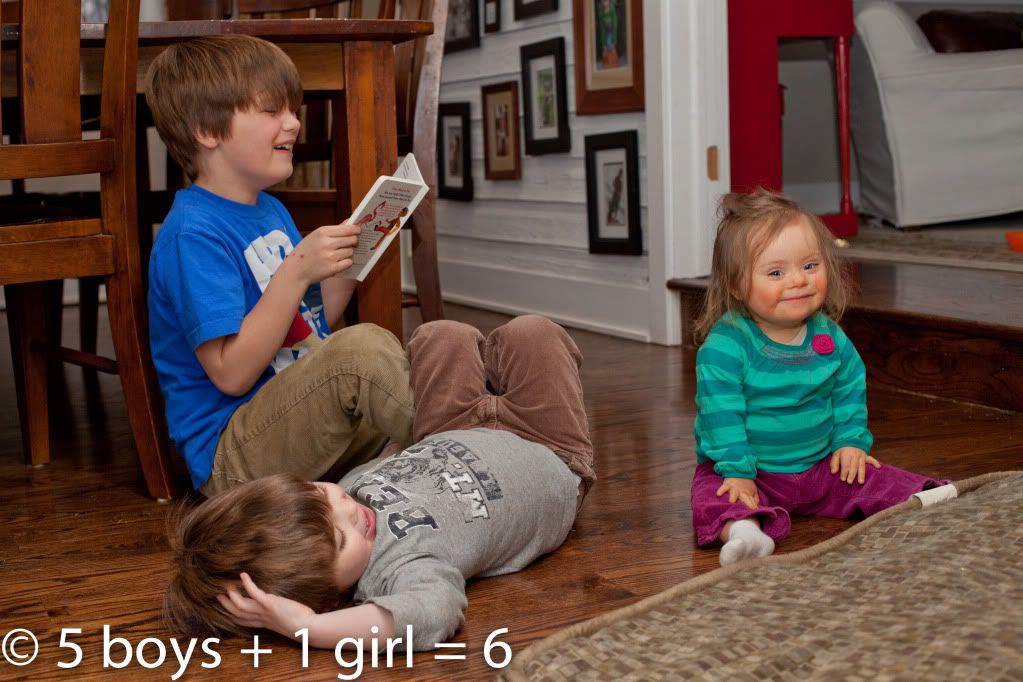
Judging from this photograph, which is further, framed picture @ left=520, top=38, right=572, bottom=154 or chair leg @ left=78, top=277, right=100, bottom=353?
framed picture @ left=520, top=38, right=572, bottom=154

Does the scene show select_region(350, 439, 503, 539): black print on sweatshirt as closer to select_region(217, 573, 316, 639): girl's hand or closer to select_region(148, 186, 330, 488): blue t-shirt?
select_region(217, 573, 316, 639): girl's hand

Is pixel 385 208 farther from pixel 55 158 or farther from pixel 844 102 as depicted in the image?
pixel 844 102

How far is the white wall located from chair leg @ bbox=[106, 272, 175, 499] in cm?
169

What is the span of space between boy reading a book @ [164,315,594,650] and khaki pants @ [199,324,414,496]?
45mm

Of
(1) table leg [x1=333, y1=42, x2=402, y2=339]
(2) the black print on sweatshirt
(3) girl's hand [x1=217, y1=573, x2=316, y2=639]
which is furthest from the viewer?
(1) table leg [x1=333, y1=42, x2=402, y2=339]

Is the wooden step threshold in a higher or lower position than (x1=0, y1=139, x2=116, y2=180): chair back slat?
lower

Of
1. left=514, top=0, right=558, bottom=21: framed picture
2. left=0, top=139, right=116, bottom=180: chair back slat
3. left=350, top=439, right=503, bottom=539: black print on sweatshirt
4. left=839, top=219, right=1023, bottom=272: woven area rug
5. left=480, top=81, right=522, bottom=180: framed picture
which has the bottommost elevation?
left=350, top=439, right=503, bottom=539: black print on sweatshirt

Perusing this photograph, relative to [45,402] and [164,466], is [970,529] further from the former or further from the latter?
[45,402]

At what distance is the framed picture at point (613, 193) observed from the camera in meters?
3.33

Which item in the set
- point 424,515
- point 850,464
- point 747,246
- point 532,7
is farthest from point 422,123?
point 424,515

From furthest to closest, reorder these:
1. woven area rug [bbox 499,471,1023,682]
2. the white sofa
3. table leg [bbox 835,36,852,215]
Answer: the white sofa → table leg [bbox 835,36,852,215] → woven area rug [bbox 499,471,1023,682]

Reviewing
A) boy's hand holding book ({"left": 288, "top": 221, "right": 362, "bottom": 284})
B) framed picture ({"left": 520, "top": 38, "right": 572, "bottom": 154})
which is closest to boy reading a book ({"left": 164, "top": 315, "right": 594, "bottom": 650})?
boy's hand holding book ({"left": 288, "top": 221, "right": 362, "bottom": 284})

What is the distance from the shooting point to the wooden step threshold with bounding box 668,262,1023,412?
2.29 meters

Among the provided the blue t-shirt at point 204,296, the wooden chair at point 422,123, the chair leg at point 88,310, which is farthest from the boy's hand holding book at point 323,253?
the chair leg at point 88,310
